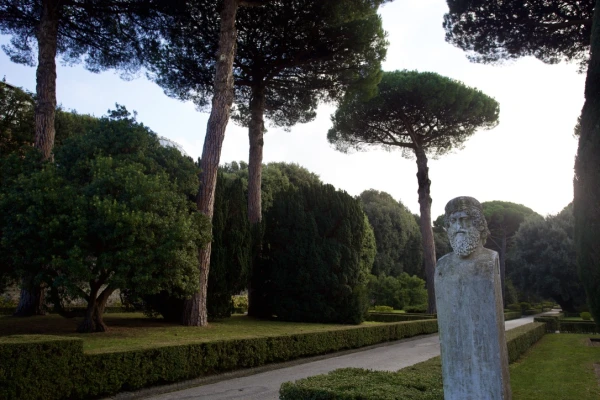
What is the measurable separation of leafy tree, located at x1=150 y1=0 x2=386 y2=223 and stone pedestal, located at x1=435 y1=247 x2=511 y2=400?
14.6 meters

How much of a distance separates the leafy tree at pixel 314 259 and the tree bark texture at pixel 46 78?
27.7ft

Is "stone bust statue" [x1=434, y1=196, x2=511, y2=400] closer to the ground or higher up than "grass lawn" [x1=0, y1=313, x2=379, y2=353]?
higher up

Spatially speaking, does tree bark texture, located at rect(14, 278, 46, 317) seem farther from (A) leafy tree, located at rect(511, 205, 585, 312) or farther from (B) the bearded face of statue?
(A) leafy tree, located at rect(511, 205, 585, 312)

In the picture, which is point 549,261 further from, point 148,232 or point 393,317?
point 148,232

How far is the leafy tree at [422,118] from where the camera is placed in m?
23.9

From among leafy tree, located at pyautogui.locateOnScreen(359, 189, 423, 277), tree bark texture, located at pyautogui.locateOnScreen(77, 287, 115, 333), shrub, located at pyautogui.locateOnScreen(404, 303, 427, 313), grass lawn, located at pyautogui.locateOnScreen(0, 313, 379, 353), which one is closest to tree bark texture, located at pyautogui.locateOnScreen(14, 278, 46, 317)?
grass lawn, located at pyautogui.locateOnScreen(0, 313, 379, 353)

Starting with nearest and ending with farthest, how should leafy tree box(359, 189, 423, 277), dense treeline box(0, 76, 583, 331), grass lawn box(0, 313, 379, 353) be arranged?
grass lawn box(0, 313, 379, 353), dense treeline box(0, 76, 583, 331), leafy tree box(359, 189, 423, 277)

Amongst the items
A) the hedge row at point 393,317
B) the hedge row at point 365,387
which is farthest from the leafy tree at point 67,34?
the hedge row at point 393,317

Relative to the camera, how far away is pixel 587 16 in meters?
15.8

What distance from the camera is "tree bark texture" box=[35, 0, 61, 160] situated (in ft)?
45.3

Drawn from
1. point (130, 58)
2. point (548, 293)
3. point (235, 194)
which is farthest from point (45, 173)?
point (548, 293)

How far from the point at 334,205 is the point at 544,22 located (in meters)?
10.0

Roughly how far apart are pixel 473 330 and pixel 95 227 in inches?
306

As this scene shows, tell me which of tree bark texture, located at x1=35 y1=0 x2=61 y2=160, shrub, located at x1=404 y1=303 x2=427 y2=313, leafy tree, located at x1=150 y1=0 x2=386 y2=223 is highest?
leafy tree, located at x1=150 y1=0 x2=386 y2=223
